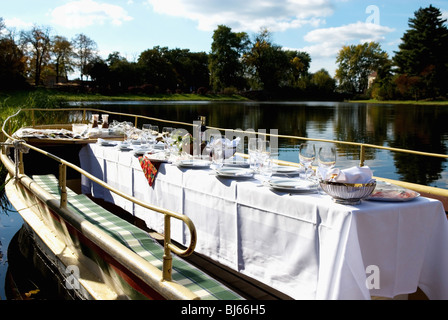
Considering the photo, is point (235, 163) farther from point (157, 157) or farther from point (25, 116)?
point (25, 116)

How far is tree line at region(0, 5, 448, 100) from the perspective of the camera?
6219 centimetres

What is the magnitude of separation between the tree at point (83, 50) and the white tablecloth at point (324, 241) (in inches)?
2934

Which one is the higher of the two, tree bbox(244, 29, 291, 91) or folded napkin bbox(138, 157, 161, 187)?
tree bbox(244, 29, 291, 91)

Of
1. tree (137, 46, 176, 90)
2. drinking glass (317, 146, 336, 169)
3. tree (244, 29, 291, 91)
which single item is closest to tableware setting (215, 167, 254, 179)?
drinking glass (317, 146, 336, 169)

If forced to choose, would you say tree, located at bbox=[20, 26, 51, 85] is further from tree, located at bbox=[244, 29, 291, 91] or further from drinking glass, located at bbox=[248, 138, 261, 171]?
drinking glass, located at bbox=[248, 138, 261, 171]

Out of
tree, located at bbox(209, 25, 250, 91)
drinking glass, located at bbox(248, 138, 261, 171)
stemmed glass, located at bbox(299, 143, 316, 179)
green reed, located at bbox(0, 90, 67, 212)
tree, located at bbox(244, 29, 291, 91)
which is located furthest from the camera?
tree, located at bbox(244, 29, 291, 91)

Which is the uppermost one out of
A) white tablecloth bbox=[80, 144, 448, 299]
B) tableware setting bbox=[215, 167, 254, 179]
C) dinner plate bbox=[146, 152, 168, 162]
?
dinner plate bbox=[146, 152, 168, 162]

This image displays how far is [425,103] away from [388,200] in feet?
223

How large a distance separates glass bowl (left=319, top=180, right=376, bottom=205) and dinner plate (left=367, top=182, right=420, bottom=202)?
0.42ft

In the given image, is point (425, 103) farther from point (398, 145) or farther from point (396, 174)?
point (396, 174)

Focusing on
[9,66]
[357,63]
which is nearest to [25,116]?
[9,66]

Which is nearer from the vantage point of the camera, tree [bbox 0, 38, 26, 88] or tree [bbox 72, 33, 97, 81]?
tree [bbox 0, 38, 26, 88]

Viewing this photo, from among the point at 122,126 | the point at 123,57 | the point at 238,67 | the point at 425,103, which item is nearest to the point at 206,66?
the point at 238,67

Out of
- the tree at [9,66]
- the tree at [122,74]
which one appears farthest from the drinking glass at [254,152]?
the tree at [122,74]
